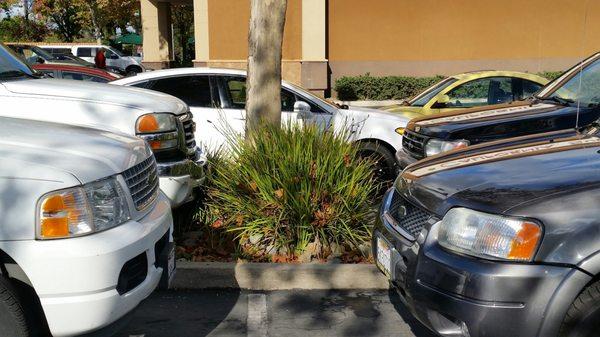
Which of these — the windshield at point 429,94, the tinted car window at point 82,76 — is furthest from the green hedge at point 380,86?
the windshield at point 429,94

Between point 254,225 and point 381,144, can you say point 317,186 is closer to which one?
point 254,225

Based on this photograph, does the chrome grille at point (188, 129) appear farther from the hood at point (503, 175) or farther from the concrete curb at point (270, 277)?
the hood at point (503, 175)

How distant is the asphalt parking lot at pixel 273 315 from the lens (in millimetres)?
4371

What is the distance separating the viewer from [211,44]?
22.0m

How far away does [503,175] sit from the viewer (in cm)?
342

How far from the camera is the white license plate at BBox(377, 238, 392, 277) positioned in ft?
12.2

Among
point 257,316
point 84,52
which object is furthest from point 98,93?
point 84,52

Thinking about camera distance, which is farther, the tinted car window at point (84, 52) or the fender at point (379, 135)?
the tinted car window at point (84, 52)

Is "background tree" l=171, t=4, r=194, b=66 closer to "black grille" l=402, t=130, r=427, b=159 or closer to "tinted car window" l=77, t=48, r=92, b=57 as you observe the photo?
"tinted car window" l=77, t=48, r=92, b=57

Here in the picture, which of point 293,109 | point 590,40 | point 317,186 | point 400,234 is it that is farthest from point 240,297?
point 590,40

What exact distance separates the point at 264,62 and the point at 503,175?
11.1ft

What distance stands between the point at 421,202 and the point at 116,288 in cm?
166

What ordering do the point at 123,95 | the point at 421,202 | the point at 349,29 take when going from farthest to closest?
the point at 349,29
the point at 123,95
the point at 421,202

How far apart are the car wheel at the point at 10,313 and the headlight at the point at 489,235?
2034 millimetres
